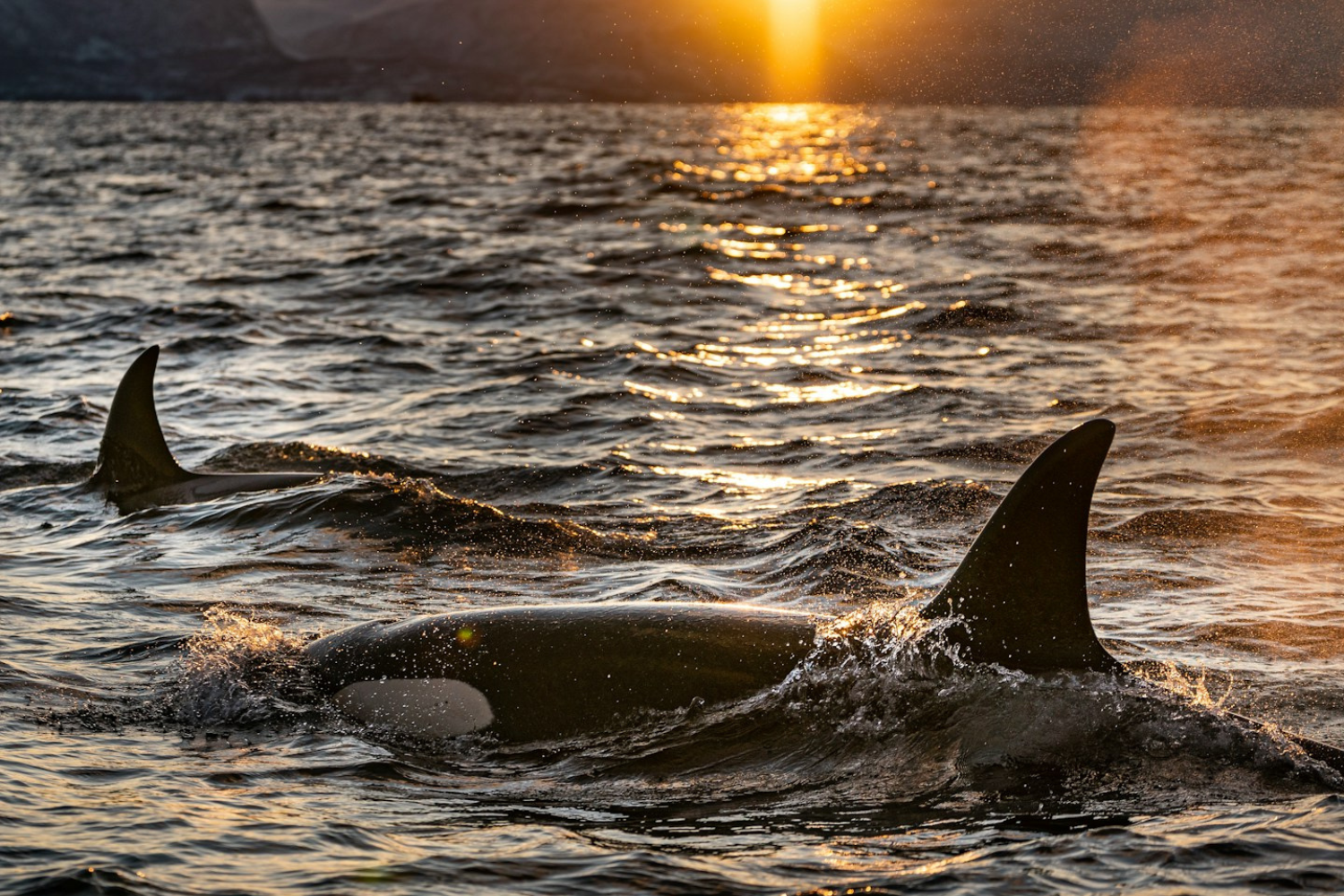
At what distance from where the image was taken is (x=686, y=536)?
34.3ft

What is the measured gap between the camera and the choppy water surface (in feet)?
18.2

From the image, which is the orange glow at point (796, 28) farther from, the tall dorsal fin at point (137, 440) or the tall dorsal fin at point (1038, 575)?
the tall dorsal fin at point (1038, 575)

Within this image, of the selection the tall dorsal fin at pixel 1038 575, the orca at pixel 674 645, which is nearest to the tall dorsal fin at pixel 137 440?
the orca at pixel 674 645

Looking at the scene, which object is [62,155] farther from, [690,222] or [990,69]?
[990,69]

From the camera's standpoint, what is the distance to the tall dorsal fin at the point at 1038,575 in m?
5.87

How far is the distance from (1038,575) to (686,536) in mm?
4612

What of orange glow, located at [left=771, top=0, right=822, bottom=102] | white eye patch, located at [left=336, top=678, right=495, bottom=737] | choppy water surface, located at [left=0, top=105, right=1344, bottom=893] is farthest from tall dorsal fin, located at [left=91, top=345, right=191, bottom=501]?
orange glow, located at [left=771, top=0, right=822, bottom=102]

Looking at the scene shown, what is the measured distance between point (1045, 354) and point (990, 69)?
4024 inches

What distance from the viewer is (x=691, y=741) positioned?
630 cm

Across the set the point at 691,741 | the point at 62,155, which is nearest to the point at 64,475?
the point at 691,741

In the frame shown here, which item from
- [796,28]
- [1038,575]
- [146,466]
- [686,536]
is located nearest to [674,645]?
[1038,575]

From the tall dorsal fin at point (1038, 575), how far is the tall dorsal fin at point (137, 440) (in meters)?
7.23

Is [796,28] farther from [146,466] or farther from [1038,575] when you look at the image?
[1038,575]

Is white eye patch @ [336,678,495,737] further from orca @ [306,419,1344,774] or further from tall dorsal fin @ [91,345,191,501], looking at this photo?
tall dorsal fin @ [91,345,191,501]
